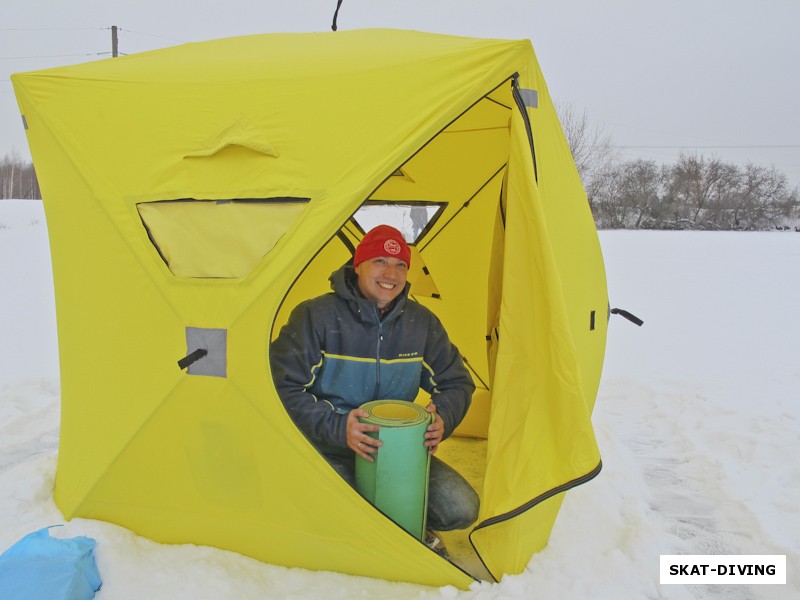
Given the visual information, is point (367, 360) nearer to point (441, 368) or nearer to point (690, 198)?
point (441, 368)

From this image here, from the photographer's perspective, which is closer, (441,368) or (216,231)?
(216,231)

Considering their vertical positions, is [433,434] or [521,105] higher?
[521,105]

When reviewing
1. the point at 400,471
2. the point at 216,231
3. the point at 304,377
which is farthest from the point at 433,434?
the point at 216,231

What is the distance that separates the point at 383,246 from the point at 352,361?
0.47 meters

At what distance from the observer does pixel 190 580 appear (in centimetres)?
203

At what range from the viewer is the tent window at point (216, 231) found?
6.77 ft

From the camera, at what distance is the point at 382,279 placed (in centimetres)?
245

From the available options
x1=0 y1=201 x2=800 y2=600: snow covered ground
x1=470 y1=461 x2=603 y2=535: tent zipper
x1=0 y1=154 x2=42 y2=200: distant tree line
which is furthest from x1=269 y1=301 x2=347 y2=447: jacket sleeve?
x1=0 y1=154 x2=42 y2=200: distant tree line

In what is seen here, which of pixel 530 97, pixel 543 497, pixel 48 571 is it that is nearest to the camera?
pixel 48 571

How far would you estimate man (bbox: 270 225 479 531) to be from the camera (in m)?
2.35

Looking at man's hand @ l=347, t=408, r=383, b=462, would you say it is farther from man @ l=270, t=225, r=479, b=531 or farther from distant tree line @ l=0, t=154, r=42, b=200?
distant tree line @ l=0, t=154, r=42, b=200

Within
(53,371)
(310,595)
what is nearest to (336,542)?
(310,595)

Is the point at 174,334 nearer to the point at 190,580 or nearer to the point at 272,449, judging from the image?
the point at 272,449

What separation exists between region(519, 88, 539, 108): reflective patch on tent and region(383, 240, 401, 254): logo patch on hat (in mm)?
715
